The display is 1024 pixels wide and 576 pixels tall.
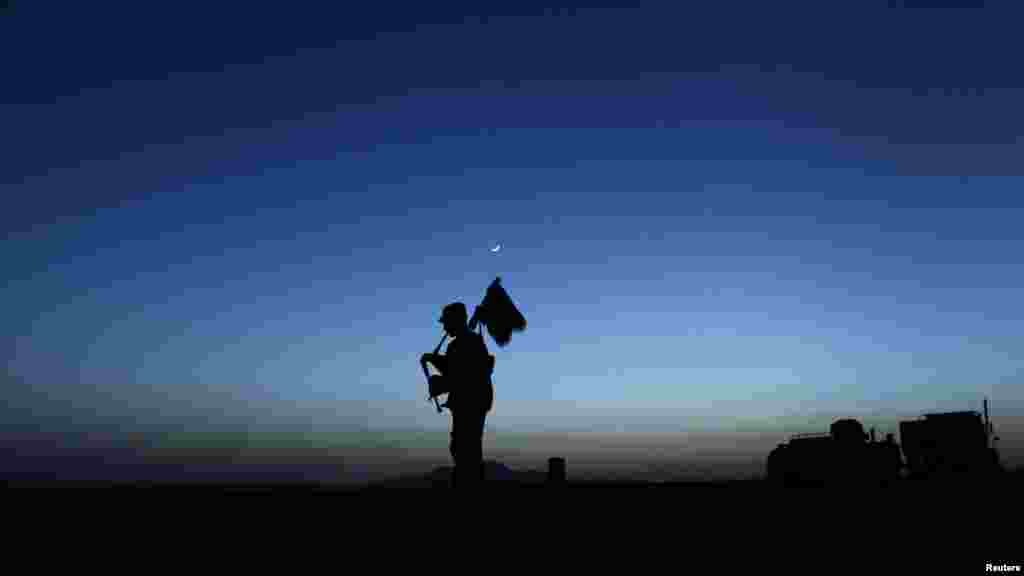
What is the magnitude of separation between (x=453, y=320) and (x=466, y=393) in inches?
50.1

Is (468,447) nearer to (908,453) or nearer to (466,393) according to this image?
(466,393)

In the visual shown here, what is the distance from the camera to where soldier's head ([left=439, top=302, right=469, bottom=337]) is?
43.6ft

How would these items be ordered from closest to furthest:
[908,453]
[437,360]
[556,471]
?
[437,360] → [556,471] → [908,453]

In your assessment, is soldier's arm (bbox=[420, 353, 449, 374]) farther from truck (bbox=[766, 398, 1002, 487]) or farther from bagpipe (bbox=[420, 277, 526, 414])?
truck (bbox=[766, 398, 1002, 487])

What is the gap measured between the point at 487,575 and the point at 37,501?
874 centimetres

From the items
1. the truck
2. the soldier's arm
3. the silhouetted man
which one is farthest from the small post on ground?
the truck

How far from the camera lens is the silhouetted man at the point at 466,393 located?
1305 centimetres

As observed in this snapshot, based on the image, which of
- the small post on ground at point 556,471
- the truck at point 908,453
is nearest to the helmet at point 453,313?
the small post on ground at point 556,471

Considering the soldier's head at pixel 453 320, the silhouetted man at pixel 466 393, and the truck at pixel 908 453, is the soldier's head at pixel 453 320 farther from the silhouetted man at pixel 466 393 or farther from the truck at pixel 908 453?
the truck at pixel 908 453

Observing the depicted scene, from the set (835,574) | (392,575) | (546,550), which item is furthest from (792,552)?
(392,575)

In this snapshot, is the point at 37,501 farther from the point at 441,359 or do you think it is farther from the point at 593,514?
the point at 593,514

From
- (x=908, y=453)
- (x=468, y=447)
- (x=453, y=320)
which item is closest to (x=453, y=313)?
(x=453, y=320)

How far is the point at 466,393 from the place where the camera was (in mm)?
13047

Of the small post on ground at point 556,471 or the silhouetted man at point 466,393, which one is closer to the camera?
the silhouetted man at point 466,393
